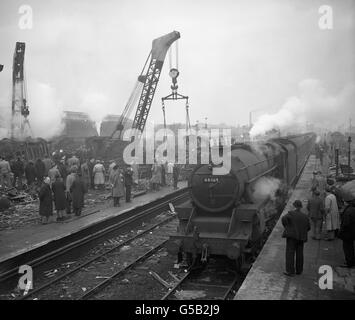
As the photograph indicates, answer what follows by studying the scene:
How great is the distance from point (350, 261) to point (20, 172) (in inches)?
530

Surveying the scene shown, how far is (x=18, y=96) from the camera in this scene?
971 inches

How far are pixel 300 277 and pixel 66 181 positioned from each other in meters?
8.19

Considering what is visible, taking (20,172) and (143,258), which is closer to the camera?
(143,258)

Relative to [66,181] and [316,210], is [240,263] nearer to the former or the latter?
[316,210]

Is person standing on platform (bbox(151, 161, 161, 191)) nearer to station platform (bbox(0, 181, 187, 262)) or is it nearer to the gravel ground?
the gravel ground

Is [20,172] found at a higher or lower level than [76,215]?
higher

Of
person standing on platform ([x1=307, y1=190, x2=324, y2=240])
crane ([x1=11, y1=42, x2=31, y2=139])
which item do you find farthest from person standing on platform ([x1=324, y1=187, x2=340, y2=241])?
crane ([x1=11, y1=42, x2=31, y2=139])

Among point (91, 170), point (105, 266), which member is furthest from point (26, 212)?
point (105, 266)

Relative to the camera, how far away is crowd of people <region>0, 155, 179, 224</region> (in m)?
10.6

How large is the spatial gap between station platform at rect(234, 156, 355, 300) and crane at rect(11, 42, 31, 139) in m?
19.9

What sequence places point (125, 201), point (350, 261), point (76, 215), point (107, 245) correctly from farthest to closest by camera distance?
point (125, 201) → point (76, 215) → point (107, 245) → point (350, 261)

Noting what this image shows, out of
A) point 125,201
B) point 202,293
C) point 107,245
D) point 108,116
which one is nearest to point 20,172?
point 125,201
